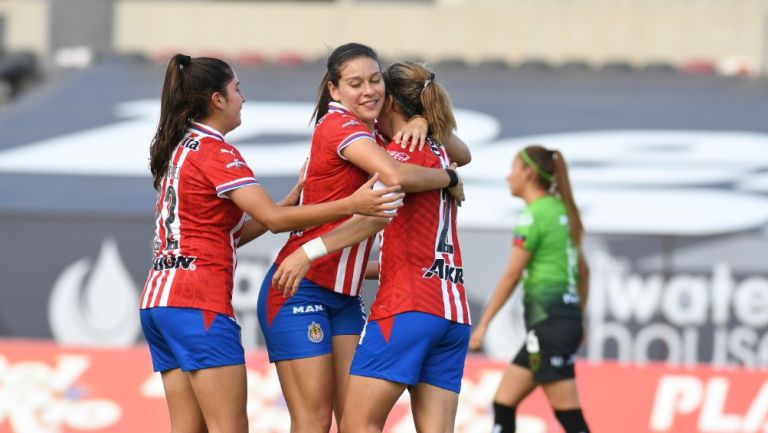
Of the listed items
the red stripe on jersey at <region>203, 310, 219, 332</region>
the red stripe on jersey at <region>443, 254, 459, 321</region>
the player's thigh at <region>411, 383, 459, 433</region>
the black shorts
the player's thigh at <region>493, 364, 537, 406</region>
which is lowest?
the player's thigh at <region>493, 364, 537, 406</region>

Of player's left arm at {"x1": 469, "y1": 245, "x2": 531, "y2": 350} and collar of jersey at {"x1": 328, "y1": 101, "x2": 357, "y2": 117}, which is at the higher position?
collar of jersey at {"x1": 328, "y1": 101, "x2": 357, "y2": 117}

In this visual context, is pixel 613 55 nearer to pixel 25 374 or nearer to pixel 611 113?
pixel 611 113

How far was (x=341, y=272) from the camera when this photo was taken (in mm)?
4535

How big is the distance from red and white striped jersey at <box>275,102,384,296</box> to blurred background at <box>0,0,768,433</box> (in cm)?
331

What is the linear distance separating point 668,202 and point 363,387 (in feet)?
20.4

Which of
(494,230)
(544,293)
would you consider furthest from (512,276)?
(494,230)

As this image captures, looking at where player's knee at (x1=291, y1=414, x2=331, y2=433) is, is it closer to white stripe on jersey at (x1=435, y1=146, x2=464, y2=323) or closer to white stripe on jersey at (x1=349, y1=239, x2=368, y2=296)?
white stripe on jersey at (x1=349, y1=239, x2=368, y2=296)

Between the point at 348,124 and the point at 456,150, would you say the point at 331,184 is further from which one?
the point at 456,150

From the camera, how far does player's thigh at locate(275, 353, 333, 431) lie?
4.42 metres

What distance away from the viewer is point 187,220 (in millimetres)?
4406

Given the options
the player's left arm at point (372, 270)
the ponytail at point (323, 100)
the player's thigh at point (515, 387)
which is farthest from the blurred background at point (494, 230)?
the ponytail at point (323, 100)

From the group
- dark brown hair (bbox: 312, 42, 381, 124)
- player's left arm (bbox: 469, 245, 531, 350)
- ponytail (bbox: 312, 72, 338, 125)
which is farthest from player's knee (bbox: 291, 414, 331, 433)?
player's left arm (bbox: 469, 245, 531, 350)

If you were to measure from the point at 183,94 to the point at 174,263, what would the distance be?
0.62m

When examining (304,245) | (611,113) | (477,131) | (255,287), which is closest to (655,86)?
(611,113)
